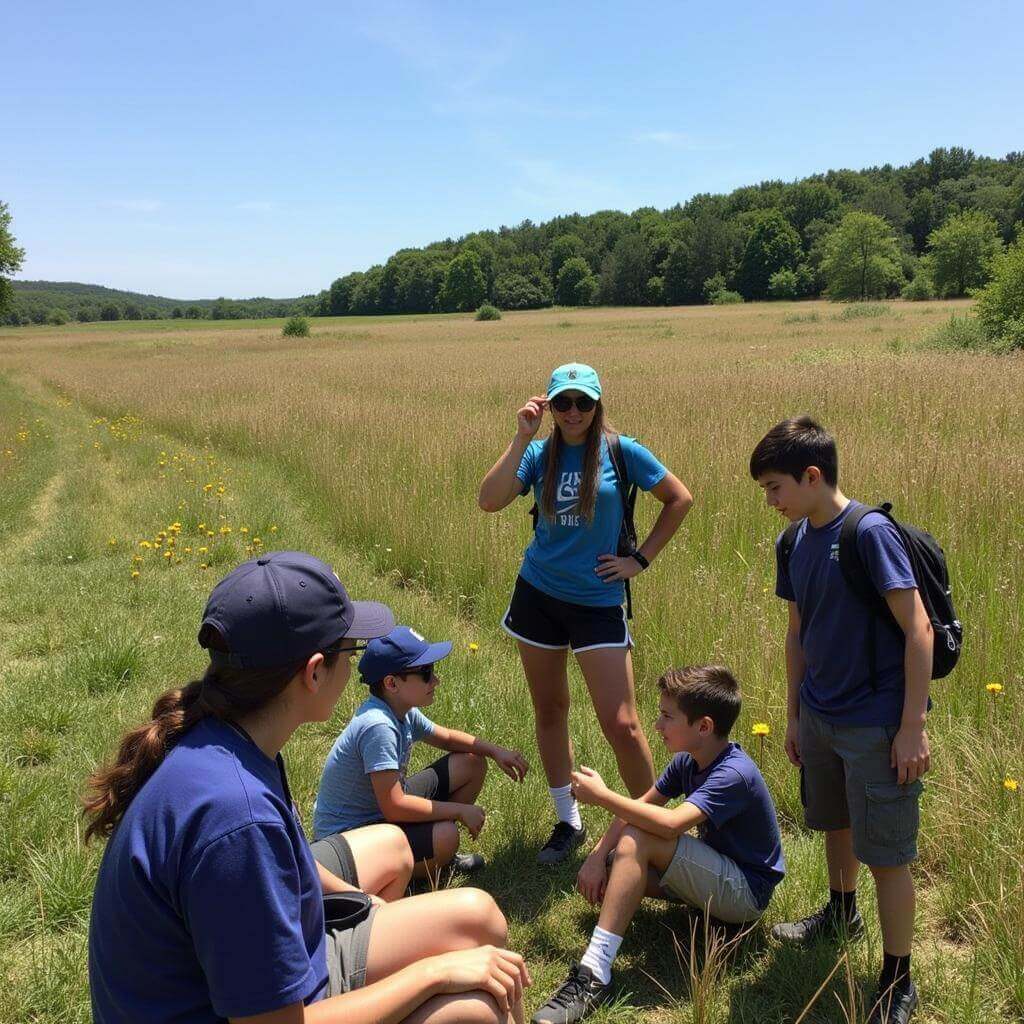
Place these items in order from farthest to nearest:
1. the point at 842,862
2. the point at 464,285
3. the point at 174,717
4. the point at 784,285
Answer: the point at 464,285, the point at 784,285, the point at 842,862, the point at 174,717

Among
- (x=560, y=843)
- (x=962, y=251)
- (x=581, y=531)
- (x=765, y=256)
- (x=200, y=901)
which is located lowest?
(x=560, y=843)

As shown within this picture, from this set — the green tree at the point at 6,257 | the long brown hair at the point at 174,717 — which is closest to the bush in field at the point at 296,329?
the green tree at the point at 6,257

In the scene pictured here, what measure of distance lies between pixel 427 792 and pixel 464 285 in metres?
112

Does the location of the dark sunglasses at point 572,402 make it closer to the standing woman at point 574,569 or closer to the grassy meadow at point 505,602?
the standing woman at point 574,569

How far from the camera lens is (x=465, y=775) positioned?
3398mm

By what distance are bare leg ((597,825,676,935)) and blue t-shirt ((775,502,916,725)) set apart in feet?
2.20

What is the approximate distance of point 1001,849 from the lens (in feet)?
8.81

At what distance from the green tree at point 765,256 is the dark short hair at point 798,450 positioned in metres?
98.0

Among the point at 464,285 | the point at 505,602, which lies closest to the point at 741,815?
the point at 505,602

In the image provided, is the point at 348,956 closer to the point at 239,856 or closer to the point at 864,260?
the point at 239,856

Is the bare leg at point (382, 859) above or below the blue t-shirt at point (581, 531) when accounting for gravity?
below

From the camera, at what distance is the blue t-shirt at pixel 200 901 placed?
1.31 meters

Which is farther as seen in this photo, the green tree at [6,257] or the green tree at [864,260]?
the green tree at [864,260]

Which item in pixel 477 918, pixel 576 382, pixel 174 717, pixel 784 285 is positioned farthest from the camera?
pixel 784 285
